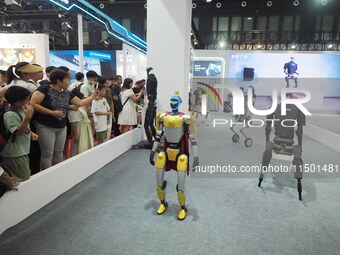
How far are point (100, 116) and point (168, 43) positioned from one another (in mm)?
2674

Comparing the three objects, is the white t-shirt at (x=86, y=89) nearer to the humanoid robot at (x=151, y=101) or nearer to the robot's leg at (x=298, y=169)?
the humanoid robot at (x=151, y=101)

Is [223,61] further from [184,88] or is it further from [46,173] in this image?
[46,173]

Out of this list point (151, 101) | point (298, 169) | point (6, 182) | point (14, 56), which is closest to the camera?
point (6, 182)

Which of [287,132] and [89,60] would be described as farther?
[89,60]

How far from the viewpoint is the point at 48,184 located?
3.49 metres

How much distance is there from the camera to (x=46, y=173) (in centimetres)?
344

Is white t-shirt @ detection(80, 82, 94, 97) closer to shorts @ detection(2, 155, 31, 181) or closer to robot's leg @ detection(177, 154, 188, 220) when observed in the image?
shorts @ detection(2, 155, 31, 181)

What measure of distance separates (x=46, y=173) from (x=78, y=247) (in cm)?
121

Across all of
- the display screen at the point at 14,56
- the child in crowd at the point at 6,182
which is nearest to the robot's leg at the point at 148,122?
the child in crowd at the point at 6,182

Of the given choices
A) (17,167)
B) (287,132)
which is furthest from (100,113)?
(287,132)

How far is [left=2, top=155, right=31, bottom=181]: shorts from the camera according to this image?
2963 mm

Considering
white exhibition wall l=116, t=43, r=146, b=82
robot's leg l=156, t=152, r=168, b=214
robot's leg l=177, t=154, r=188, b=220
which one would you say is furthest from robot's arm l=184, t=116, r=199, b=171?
white exhibition wall l=116, t=43, r=146, b=82

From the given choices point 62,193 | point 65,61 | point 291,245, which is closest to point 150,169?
point 62,193

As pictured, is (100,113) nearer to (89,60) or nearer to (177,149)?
(177,149)
